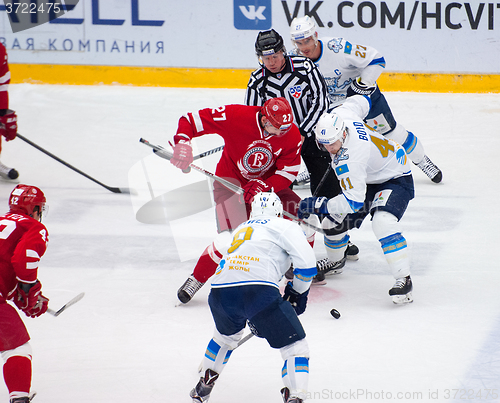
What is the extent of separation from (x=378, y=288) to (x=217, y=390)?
1.22m

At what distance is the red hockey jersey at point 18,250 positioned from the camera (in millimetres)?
2174

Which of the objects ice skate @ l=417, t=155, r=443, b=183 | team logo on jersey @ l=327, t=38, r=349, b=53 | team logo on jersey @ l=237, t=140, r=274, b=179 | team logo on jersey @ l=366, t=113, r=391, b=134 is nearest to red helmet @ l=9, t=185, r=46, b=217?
team logo on jersey @ l=237, t=140, r=274, b=179

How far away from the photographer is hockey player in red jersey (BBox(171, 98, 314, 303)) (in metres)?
3.03

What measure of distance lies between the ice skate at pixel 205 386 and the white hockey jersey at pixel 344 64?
2420mm

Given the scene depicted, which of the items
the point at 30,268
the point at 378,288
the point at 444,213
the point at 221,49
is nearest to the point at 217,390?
the point at 30,268

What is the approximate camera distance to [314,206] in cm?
304

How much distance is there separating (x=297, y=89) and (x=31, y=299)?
176cm

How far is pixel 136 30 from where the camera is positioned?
21.6 ft

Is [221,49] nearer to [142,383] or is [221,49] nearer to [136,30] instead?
[136,30]

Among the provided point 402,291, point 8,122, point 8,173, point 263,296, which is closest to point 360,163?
point 402,291

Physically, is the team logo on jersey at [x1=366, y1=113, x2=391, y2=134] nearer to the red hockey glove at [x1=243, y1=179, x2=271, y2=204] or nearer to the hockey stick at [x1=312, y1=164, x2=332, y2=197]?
the hockey stick at [x1=312, y1=164, x2=332, y2=197]

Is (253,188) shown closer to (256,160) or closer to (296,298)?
(256,160)

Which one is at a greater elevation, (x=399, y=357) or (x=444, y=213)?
(x=399, y=357)

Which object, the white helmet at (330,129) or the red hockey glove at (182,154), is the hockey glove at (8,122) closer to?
the red hockey glove at (182,154)
